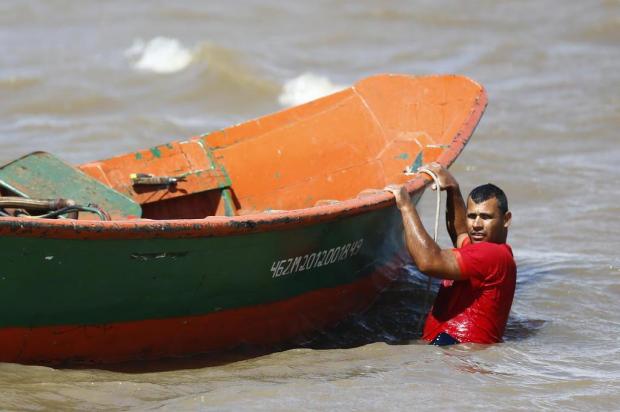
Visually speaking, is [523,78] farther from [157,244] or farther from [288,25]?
[157,244]

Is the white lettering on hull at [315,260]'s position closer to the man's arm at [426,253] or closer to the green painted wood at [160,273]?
the green painted wood at [160,273]

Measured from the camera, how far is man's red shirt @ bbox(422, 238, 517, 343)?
18.1 ft

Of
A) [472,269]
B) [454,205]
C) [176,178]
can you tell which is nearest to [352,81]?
[176,178]

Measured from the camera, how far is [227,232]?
17.2 feet

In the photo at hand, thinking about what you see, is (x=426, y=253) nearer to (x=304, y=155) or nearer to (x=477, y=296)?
(x=477, y=296)

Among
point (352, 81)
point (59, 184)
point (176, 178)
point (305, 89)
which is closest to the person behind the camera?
point (59, 184)

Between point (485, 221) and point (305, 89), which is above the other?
point (305, 89)

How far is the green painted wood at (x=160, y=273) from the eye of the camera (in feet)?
16.1

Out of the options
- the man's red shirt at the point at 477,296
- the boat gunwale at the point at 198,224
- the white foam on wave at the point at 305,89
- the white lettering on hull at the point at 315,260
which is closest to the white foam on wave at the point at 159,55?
the white foam on wave at the point at 305,89

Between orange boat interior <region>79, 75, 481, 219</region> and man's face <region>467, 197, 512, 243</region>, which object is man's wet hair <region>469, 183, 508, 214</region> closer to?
man's face <region>467, 197, 512, 243</region>

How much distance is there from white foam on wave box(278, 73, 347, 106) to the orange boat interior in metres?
5.92

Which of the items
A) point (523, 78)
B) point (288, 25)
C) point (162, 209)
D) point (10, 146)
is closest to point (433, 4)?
point (288, 25)

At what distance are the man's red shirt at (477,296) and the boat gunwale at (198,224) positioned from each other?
59 cm

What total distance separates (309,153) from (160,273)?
2.80 m
